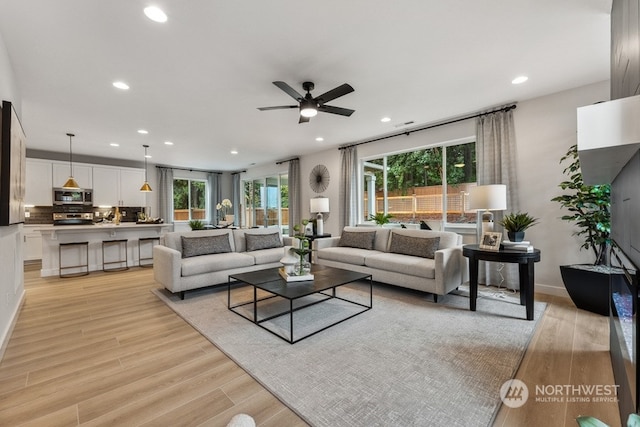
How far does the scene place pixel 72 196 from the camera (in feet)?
21.9

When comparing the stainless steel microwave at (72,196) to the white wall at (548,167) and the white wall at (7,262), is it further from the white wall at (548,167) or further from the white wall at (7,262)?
the white wall at (548,167)

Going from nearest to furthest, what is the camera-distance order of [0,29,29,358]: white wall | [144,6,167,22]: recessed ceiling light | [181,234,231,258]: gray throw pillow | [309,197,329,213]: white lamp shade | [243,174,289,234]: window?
[144,6,167,22]: recessed ceiling light < [0,29,29,358]: white wall < [181,234,231,258]: gray throw pillow < [309,197,329,213]: white lamp shade < [243,174,289,234]: window

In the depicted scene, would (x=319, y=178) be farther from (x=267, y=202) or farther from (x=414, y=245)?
(x=414, y=245)

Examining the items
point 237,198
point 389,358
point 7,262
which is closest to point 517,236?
point 389,358

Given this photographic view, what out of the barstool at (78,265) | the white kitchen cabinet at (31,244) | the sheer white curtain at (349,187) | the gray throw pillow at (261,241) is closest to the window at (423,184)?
the sheer white curtain at (349,187)

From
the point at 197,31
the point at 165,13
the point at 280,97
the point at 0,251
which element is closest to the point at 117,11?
the point at 165,13

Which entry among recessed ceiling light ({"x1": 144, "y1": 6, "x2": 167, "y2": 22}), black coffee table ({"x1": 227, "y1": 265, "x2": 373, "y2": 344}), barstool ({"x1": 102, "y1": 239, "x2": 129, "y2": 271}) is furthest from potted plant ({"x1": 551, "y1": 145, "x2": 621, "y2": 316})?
barstool ({"x1": 102, "y1": 239, "x2": 129, "y2": 271})

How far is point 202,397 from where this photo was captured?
1.70 m

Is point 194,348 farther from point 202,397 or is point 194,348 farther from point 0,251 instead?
point 0,251

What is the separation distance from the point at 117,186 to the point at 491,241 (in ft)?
27.5

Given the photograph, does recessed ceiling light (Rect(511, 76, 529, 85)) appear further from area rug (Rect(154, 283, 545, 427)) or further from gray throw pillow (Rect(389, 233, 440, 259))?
area rug (Rect(154, 283, 545, 427))

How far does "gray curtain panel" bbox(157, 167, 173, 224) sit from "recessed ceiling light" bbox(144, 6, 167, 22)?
6.92 meters

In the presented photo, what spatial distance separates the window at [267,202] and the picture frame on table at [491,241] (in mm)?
5774

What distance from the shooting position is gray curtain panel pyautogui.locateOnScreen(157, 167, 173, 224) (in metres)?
8.10
